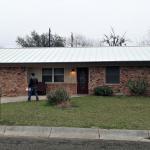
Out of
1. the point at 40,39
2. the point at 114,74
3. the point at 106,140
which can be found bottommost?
the point at 106,140

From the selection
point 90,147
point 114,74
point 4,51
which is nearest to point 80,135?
point 90,147

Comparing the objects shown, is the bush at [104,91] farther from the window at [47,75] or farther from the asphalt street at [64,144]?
the asphalt street at [64,144]

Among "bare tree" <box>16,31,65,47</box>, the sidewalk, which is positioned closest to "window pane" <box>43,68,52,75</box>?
the sidewalk

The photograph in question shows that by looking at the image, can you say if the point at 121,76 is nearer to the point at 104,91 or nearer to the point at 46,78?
the point at 104,91

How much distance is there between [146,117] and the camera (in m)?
12.8

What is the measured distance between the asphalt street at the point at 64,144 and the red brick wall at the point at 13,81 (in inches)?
546

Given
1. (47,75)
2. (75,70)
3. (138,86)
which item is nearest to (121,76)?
(138,86)

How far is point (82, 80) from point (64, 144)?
16.0 metres

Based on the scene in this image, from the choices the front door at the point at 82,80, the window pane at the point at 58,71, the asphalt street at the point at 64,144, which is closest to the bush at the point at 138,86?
the front door at the point at 82,80

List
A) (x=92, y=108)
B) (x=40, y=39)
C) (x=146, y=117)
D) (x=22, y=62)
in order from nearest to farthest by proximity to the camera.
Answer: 1. (x=146, y=117)
2. (x=92, y=108)
3. (x=22, y=62)
4. (x=40, y=39)

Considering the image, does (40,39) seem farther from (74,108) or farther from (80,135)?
(80,135)

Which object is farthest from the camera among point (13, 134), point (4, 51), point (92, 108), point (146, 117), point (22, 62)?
point (4, 51)

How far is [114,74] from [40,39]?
113ft

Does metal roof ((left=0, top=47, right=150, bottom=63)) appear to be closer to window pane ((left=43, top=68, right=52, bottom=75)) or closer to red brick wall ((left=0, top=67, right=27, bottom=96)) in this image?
red brick wall ((left=0, top=67, right=27, bottom=96))
